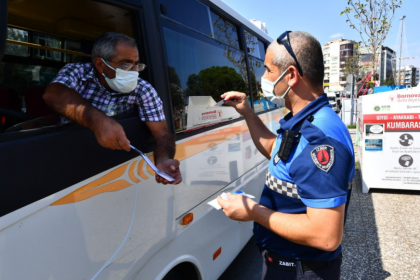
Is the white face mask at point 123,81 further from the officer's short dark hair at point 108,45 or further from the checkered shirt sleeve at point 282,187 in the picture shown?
the checkered shirt sleeve at point 282,187

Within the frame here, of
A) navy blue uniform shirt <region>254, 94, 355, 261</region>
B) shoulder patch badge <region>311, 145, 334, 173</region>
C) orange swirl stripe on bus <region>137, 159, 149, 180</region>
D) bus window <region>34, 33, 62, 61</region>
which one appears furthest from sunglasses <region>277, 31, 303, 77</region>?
bus window <region>34, 33, 62, 61</region>

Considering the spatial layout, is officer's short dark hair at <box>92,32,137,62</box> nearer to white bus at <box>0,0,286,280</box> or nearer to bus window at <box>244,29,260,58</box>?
white bus at <box>0,0,286,280</box>

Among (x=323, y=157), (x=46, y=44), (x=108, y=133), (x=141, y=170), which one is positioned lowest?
(x=141, y=170)

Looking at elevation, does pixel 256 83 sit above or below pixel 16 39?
below

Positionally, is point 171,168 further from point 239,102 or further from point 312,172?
point 239,102

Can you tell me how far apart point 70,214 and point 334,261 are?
1.45 m

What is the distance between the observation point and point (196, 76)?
2727 mm

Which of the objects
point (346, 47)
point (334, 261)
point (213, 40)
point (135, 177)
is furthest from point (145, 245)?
point (346, 47)

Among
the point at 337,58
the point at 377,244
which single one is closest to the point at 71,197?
the point at 377,244

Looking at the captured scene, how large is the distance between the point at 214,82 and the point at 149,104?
125cm

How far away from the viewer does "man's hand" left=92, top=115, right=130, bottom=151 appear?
143cm

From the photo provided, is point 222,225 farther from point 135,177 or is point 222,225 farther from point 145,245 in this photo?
point 135,177

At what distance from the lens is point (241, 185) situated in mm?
3543

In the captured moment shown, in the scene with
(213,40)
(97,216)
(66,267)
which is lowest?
(66,267)
